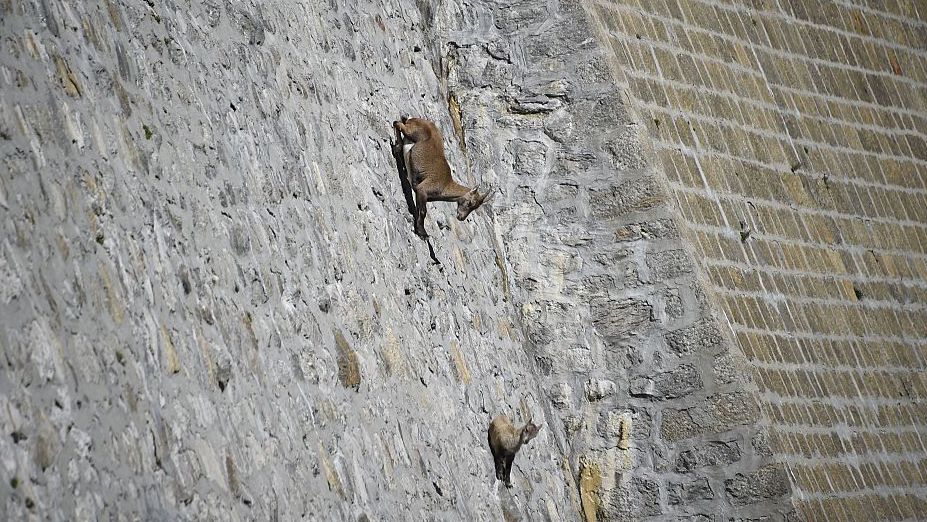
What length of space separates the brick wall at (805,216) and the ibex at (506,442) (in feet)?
4.08

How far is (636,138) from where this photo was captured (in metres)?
6.59

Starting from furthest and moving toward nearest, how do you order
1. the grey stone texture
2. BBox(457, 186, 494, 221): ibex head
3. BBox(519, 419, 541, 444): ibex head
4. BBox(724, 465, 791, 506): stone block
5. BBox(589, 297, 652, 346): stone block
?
BBox(589, 297, 652, 346): stone block → BBox(724, 465, 791, 506): stone block → BBox(519, 419, 541, 444): ibex head → BBox(457, 186, 494, 221): ibex head → the grey stone texture

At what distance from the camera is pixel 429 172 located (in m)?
5.71

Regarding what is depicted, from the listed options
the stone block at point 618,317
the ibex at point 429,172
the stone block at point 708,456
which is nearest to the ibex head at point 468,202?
the ibex at point 429,172

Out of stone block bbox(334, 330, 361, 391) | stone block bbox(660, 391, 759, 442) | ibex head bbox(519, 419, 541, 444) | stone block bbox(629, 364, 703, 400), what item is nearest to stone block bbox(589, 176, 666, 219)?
stone block bbox(629, 364, 703, 400)

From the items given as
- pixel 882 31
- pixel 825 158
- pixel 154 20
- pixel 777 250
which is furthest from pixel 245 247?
pixel 882 31

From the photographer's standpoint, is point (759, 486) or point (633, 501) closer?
point (759, 486)

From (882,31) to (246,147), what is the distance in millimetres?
5596

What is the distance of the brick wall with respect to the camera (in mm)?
6609

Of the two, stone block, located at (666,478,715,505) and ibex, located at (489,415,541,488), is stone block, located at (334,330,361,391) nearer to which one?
ibex, located at (489,415,541,488)

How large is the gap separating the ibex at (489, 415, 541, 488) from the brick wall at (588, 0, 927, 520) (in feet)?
4.08

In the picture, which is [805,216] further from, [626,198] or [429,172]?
[429,172]

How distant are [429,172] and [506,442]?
125cm

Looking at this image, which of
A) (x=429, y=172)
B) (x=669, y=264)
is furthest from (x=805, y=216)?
(x=429, y=172)
